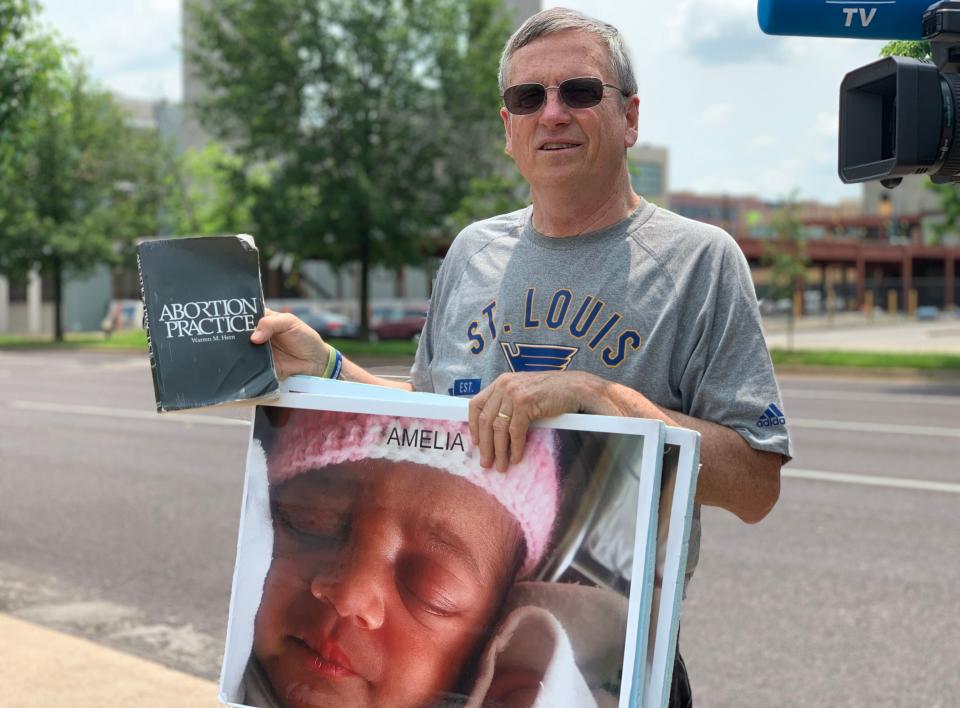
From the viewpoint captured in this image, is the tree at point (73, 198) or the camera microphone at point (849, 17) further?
the tree at point (73, 198)

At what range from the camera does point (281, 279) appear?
207ft

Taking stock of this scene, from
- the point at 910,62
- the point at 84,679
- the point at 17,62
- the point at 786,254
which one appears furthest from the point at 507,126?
the point at 786,254

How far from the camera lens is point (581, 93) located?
2.11 meters

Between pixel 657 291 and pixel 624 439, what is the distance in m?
0.43

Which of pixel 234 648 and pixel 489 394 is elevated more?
pixel 489 394

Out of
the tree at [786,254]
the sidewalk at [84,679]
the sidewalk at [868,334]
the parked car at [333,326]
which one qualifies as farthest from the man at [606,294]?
the parked car at [333,326]

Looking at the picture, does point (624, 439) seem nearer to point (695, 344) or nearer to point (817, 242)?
point (695, 344)

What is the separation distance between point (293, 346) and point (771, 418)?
874 mm

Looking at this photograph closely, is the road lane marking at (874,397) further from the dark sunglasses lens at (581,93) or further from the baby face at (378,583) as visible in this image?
the baby face at (378,583)

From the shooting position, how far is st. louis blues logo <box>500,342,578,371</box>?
210cm

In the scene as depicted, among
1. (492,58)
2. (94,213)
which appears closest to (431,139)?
(492,58)

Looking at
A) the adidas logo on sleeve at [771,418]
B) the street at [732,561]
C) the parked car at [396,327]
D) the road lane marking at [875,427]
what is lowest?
the street at [732,561]

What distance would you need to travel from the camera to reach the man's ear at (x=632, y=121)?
7.24 feet

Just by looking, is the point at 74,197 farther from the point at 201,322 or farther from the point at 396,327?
the point at 201,322
